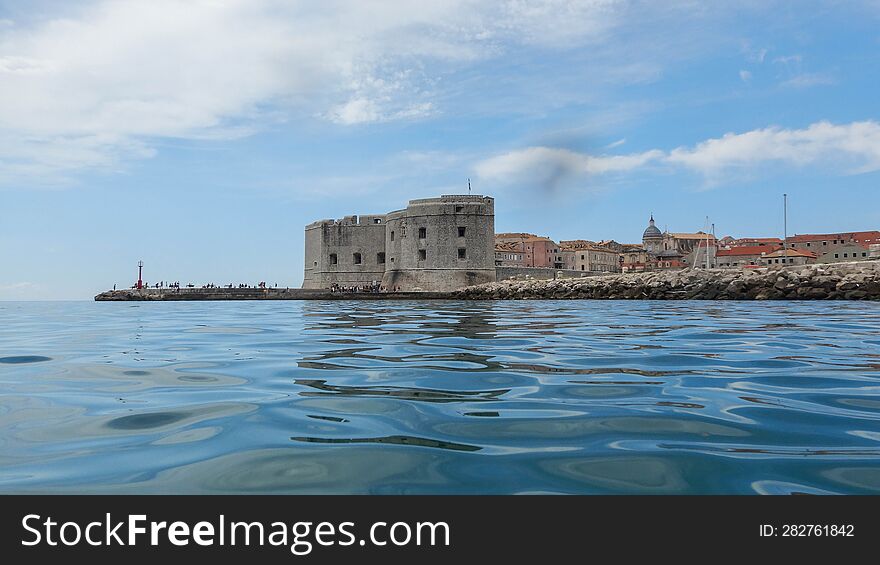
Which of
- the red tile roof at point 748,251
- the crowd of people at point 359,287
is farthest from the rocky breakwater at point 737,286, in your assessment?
the red tile roof at point 748,251

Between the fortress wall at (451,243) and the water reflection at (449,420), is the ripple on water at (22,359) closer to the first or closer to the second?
the water reflection at (449,420)

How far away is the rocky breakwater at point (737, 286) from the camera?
19.5 metres

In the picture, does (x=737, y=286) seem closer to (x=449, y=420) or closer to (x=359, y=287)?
(x=449, y=420)

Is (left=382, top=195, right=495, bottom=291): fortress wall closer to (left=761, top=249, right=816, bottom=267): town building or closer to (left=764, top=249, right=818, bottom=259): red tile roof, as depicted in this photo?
(left=761, top=249, right=816, bottom=267): town building

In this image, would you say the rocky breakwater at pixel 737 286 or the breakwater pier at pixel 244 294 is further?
the breakwater pier at pixel 244 294

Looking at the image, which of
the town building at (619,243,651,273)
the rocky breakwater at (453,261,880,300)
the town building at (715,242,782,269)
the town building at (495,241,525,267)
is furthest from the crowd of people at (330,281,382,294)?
the town building at (715,242,782,269)

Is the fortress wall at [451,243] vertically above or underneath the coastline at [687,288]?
above

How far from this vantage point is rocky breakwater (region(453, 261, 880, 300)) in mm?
19500

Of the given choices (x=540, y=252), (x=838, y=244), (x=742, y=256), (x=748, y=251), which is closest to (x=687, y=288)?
(x=540, y=252)

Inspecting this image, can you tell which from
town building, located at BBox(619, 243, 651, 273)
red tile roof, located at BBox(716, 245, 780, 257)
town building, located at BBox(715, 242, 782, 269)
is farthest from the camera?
town building, located at BBox(619, 243, 651, 273)
